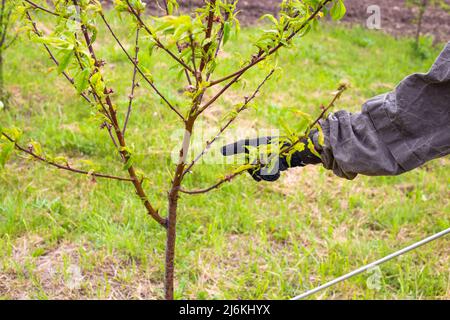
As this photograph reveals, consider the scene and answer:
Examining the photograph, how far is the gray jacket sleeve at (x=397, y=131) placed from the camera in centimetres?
161

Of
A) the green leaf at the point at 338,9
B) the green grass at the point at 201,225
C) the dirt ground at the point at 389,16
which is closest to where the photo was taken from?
the green leaf at the point at 338,9

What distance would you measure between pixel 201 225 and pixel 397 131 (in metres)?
1.65

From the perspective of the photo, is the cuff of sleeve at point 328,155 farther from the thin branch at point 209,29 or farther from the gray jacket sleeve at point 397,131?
the thin branch at point 209,29

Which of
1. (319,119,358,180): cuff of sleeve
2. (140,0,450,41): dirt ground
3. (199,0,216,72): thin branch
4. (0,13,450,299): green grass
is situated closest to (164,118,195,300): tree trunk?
(199,0,216,72): thin branch

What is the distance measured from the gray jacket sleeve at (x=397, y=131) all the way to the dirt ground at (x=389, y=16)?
5.70m

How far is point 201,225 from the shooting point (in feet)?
9.98

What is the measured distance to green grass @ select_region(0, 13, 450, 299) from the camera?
2.64 m

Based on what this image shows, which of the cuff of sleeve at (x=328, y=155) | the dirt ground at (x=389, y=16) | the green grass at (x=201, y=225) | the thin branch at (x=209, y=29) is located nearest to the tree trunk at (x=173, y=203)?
the thin branch at (x=209, y=29)

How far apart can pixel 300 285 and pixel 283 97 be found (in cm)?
254

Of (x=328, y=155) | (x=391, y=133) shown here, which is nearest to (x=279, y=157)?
(x=328, y=155)

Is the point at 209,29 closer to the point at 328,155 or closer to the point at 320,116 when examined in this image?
the point at 320,116

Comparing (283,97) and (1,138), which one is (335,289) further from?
(283,97)

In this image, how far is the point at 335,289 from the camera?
2.66 m
